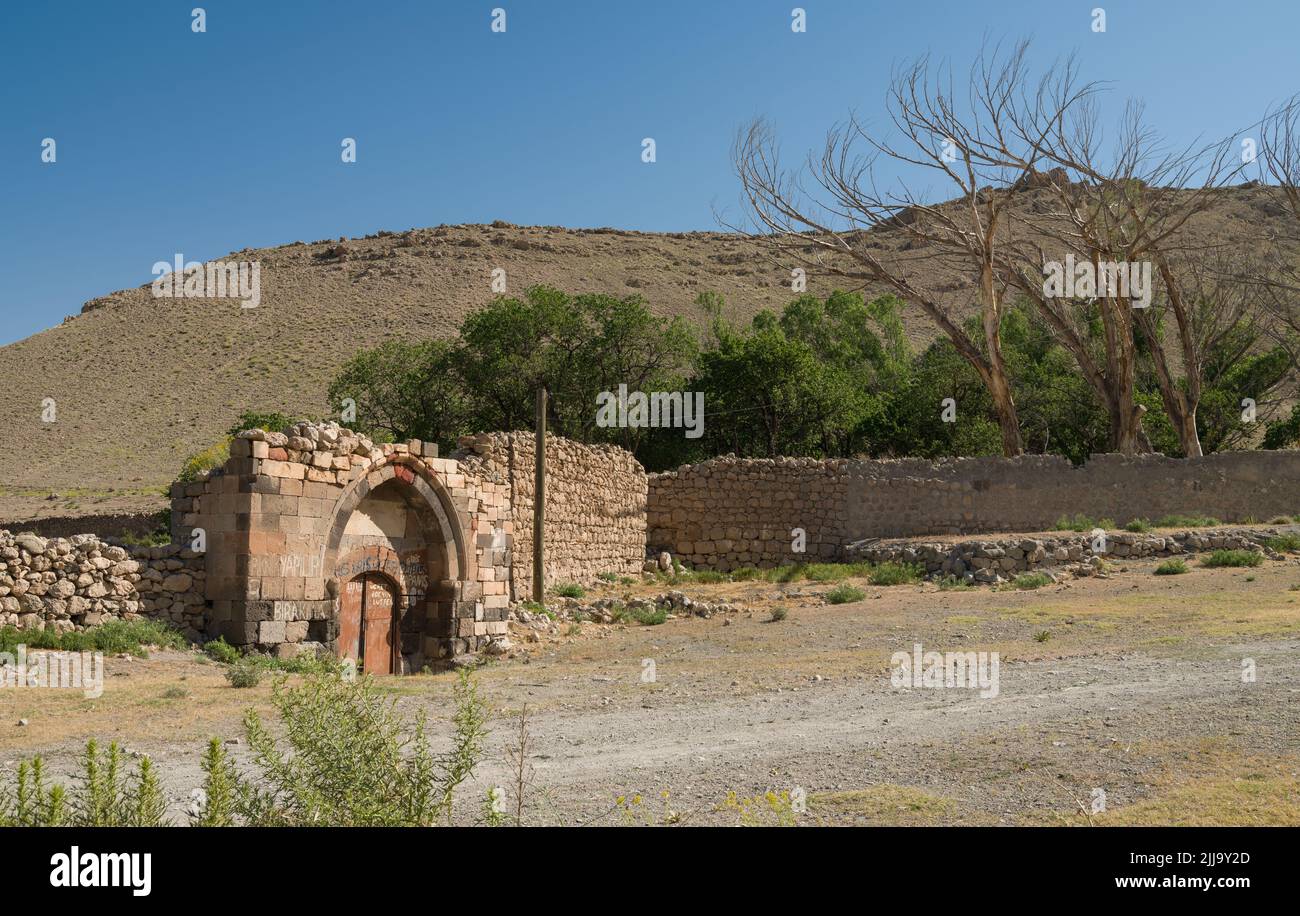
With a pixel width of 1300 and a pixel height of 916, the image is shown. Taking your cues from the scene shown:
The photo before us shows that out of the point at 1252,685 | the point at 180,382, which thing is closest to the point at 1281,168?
the point at 1252,685

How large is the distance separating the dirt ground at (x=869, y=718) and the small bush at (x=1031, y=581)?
2.53m

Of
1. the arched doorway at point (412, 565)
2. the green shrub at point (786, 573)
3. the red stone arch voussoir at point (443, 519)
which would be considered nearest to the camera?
the red stone arch voussoir at point (443, 519)

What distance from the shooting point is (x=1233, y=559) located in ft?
58.7

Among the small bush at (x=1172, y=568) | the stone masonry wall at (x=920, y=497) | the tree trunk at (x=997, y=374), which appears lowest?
the small bush at (x=1172, y=568)

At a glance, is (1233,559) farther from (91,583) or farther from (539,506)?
(91,583)

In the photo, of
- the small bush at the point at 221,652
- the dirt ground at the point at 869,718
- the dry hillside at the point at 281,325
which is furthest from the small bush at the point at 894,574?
the dry hillside at the point at 281,325

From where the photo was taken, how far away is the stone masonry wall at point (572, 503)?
17.6 metres

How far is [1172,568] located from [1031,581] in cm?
238

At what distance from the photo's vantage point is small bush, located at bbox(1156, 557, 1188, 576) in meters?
17.4

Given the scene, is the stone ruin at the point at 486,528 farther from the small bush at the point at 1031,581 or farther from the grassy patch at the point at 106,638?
the small bush at the point at 1031,581

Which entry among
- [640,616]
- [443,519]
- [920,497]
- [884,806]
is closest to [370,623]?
[443,519]

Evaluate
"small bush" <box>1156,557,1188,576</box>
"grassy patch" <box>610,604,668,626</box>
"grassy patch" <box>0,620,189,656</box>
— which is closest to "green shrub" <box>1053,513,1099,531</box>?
"small bush" <box>1156,557,1188,576</box>

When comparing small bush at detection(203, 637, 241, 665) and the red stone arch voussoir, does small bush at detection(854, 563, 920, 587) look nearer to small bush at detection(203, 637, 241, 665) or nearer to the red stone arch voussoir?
the red stone arch voussoir

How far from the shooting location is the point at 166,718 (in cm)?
848
